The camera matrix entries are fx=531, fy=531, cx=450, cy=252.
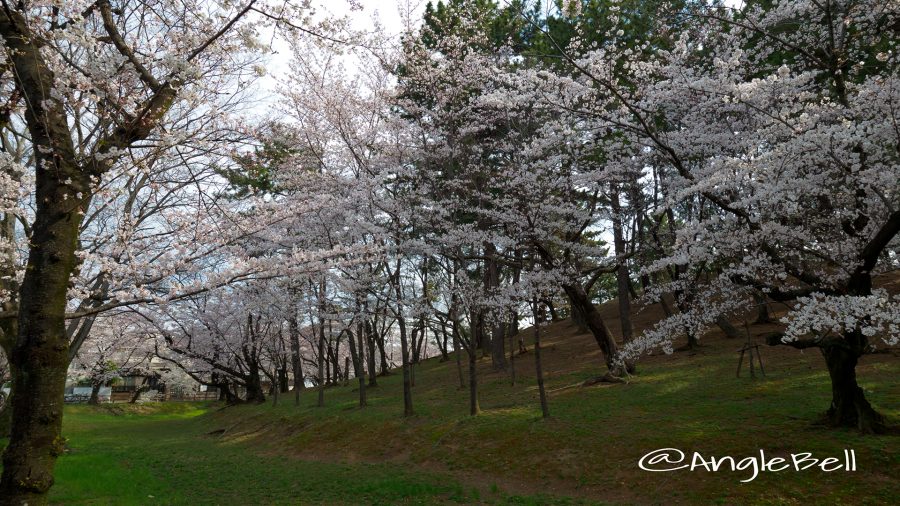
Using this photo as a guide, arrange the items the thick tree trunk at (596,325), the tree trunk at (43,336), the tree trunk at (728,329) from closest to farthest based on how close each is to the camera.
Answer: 1. the tree trunk at (43,336)
2. the thick tree trunk at (596,325)
3. the tree trunk at (728,329)

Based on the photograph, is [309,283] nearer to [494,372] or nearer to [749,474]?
[494,372]

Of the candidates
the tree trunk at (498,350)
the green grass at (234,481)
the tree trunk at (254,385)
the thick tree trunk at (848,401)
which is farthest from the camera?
the tree trunk at (254,385)

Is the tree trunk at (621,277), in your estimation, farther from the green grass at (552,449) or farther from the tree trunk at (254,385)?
the tree trunk at (254,385)

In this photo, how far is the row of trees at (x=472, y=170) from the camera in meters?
4.18

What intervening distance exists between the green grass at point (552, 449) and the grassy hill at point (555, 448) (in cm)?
3

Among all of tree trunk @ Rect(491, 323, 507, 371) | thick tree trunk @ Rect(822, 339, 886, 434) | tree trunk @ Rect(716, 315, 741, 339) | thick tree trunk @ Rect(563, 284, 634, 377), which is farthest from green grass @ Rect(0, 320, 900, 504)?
tree trunk @ Rect(491, 323, 507, 371)

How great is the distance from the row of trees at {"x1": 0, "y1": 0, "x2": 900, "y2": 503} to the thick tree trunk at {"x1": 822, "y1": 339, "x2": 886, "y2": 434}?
1.7 inches

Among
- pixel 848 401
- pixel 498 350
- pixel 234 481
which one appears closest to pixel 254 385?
pixel 498 350

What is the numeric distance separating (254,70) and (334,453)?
1118 cm

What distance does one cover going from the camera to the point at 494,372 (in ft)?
66.7

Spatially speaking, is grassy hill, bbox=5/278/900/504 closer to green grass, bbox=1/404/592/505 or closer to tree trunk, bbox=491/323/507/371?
green grass, bbox=1/404/592/505

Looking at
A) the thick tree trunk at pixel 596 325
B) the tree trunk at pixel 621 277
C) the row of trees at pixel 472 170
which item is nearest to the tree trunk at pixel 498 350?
the row of trees at pixel 472 170

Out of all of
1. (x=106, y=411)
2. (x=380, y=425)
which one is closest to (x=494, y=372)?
(x=380, y=425)

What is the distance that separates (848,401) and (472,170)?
10089 millimetres
